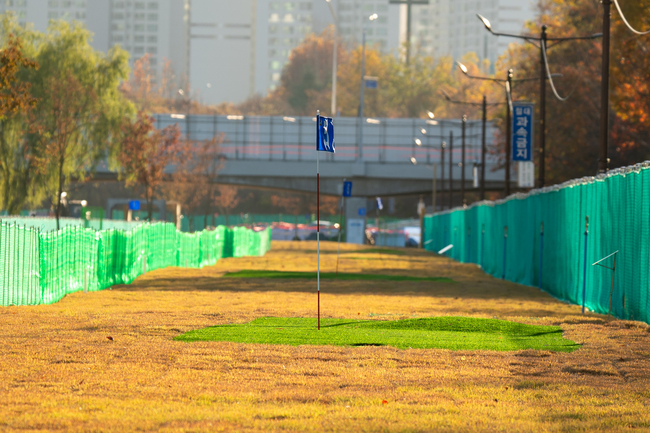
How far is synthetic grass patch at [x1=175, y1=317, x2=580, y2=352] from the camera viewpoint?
41.2 feet

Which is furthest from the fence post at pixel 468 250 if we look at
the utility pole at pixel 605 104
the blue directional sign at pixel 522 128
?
the utility pole at pixel 605 104

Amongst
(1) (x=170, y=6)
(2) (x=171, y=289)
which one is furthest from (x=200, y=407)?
(1) (x=170, y=6)

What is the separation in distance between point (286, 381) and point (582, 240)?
502 inches

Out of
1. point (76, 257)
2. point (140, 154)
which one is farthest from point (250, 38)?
point (76, 257)

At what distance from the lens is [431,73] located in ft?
498

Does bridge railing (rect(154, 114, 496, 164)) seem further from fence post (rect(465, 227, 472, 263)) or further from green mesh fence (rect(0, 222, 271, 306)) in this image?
green mesh fence (rect(0, 222, 271, 306))

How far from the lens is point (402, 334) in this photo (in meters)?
13.7

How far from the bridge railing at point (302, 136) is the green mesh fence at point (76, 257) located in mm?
55637

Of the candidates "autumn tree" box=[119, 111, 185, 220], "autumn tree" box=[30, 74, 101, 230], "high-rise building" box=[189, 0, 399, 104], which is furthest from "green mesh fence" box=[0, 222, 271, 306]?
"high-rise building" box=[189, 0, 399, 104]

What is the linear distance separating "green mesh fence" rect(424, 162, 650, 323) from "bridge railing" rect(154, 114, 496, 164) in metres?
55.1

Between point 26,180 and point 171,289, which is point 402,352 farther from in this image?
point 26,180

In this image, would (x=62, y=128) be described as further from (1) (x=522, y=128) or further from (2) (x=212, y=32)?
(2) (x=212, y=32)

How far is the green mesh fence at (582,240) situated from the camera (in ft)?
53.1

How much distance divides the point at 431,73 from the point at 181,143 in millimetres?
75195
